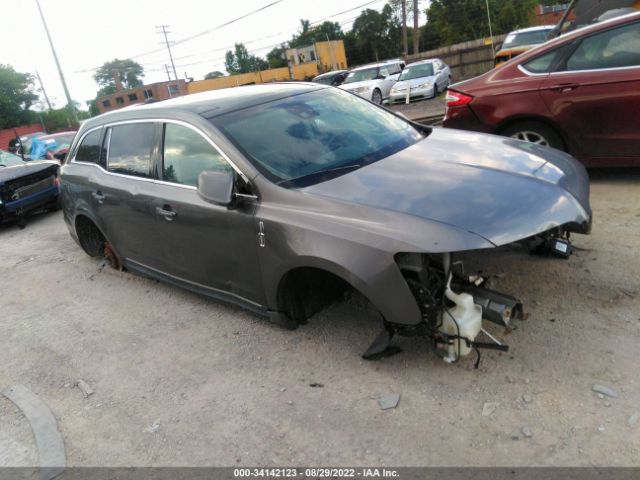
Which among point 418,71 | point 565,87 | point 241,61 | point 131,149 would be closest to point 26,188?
point 131,149

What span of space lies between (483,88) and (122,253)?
4296mm

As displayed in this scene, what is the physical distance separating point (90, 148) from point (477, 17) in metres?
55.2

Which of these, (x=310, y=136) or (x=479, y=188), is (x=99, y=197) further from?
(x=479, y=188)

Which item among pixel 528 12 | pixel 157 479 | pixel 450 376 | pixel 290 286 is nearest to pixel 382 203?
pixel 290 286

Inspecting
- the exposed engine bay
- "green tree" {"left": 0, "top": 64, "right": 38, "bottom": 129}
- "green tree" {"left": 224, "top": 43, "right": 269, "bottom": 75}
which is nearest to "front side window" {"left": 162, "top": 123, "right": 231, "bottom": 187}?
the exposed engine bay

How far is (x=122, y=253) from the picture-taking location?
4844 millimetres

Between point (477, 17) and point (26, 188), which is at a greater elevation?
point (477, 17)

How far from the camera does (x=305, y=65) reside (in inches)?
2522

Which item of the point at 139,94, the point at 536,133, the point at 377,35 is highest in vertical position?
the point at 377,35

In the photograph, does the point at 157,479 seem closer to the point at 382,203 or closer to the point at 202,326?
the point at 202,326

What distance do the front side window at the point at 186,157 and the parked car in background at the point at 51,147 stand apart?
1184 centimetres

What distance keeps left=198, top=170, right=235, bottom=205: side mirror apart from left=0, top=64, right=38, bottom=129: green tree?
170 ft

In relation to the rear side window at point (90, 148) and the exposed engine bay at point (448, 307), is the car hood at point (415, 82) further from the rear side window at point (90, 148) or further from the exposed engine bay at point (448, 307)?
the exposed engine bay at point (448, 307)

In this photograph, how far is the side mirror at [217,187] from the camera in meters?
3.14
